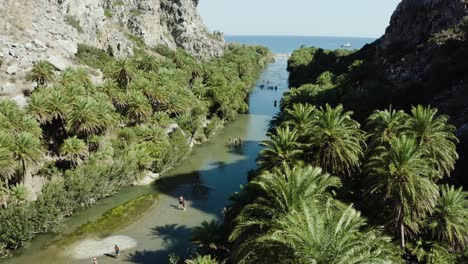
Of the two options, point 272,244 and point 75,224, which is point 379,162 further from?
point 75,224

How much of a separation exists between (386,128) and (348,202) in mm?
7255

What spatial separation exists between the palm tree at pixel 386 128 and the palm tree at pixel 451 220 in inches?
227

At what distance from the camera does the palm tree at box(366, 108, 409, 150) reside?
30.2 meters

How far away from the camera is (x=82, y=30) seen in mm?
81125

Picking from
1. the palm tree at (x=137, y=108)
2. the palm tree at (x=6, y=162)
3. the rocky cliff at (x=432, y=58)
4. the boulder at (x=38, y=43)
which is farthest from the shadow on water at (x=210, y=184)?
the boulder at (x=38, y=43)

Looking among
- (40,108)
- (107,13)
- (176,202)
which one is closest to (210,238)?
(176,202)

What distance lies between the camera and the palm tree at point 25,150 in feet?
115

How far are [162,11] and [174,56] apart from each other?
40.4 m

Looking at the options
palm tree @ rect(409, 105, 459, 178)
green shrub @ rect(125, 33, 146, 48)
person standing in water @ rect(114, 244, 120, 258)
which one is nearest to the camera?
palm tree @ rect(409, 105, 459, 178)

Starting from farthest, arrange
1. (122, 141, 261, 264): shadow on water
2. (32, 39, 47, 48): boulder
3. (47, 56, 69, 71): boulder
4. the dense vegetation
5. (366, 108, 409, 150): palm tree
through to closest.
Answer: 1. (32, 39, 47, 48): boulder
2. (47, 56, 69, 71): boulder
3. the dense vegetation
4. (122, 141, 261, 264): shadow on water
5. (366, 108, 409, 150): palm tree

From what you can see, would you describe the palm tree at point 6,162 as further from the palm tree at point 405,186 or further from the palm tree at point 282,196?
the palm tree at point 405,186

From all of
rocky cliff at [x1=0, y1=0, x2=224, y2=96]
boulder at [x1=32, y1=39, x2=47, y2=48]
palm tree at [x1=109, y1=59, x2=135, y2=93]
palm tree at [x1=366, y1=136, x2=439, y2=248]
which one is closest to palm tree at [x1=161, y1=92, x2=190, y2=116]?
palm tree at [x1=109, y1=59, x2=135, y2=93]

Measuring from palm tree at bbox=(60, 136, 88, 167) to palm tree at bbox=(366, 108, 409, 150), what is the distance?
99.2 ft

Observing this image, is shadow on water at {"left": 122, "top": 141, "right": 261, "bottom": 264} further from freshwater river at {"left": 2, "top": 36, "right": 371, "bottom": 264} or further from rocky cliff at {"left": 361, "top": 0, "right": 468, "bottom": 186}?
rocky cliff at {"left": 361, "top": 0, "right": 468, "bottom": 186}
